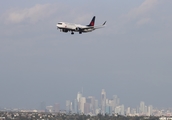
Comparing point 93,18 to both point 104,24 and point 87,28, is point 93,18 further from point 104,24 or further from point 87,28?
point 104,24

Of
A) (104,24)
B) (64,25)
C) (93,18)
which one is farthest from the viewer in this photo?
(93,18)

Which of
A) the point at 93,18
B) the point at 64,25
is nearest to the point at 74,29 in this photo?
the point at 64,25

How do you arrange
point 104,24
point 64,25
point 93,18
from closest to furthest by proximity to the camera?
point 104,24
point 64,25
point 93,18

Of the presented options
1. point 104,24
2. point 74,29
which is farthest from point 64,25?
point 104,24

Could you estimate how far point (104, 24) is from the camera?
96.8m

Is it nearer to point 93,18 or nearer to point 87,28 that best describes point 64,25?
point 87,28

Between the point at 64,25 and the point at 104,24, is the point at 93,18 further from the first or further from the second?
the point at 104,24

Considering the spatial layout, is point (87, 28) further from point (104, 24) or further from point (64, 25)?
point (104, 24)

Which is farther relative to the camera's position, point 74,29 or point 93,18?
point 93,18

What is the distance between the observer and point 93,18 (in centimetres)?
11675

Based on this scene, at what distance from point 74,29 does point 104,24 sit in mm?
11139

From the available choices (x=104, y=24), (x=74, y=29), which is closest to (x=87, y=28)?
(x=74, y=29)

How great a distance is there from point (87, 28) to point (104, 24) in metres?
11.6

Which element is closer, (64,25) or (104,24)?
(104,24)
